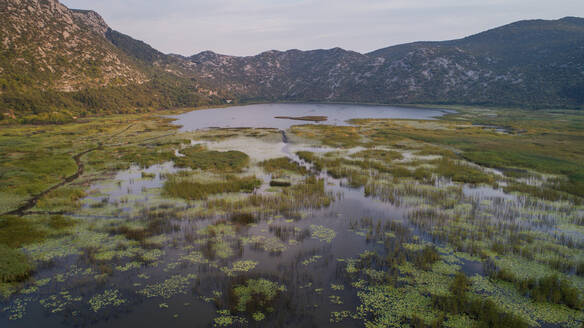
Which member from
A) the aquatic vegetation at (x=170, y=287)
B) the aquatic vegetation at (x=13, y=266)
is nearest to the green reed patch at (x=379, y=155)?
the aquatic vegetation at (x=170, y=287)

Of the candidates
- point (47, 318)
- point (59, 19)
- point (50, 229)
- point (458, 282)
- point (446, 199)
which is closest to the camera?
point (47, 318)

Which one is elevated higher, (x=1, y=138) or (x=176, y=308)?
(x=1, y=138)

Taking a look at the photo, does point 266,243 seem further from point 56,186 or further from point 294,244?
point 56,186

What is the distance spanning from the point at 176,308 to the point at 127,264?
5.76m

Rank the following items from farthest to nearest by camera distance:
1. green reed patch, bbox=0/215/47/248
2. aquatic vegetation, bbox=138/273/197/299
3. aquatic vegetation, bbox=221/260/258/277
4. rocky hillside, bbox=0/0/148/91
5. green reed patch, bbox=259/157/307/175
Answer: rocky hillside, bbox=0/0/148/91 < green reed patch, bbox=259/157/307/175 < green reed patch, bbox=0/215/47/248 < aquatic vegetation, bbox=221/260/258/277 < aquatic vegetation, bbox=138/273/197/299

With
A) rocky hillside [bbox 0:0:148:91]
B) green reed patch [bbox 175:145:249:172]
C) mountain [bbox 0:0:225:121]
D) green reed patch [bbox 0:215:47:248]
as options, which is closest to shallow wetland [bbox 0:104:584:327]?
green reed patch [bbox 0:215:47:248]

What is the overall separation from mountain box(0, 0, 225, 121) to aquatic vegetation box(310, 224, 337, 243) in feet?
357

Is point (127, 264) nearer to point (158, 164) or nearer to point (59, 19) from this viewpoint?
point (158, 164)

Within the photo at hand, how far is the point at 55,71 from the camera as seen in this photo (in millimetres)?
136625

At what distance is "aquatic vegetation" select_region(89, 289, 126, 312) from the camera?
49.1 feet

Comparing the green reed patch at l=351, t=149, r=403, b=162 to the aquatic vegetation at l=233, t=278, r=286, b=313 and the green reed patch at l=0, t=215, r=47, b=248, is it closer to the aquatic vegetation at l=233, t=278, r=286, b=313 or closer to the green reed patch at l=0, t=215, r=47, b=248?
the aquatic vegetation at l=233, t=278, r=286, b=313

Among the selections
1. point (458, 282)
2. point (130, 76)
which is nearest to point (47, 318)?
point (458, 282)

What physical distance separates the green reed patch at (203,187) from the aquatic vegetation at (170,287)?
13.7 meters

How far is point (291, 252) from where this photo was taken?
66.9 ft
